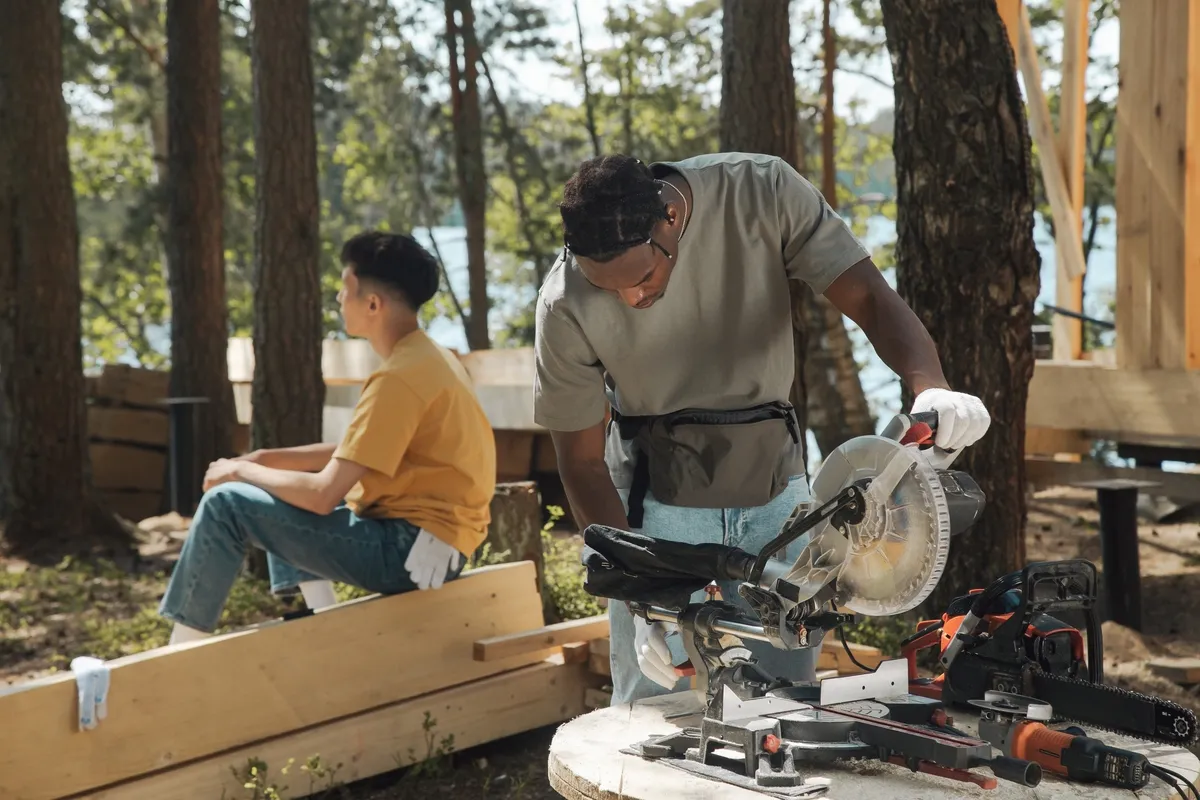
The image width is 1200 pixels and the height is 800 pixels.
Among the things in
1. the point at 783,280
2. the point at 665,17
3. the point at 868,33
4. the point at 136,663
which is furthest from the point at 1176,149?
the point at 665,17

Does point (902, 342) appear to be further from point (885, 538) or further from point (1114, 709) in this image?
point (1114, 709)

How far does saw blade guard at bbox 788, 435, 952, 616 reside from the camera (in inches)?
80.4

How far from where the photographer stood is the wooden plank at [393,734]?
402 cm

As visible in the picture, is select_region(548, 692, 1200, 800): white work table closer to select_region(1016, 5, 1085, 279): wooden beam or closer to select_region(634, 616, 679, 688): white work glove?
select_region(634, 616, 679, 688): white work glove

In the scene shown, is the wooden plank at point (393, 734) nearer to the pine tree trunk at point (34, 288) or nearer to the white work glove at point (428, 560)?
the white work glove at point (428, 560)

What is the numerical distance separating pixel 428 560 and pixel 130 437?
741cm

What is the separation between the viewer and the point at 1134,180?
21.3 feet

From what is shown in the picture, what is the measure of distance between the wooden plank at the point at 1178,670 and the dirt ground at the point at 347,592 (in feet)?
0.10

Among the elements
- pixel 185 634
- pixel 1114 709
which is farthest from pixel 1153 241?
pixel 185 634

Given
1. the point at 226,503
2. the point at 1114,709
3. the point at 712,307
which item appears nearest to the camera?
the point at 1114,709

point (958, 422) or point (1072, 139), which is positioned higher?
point (1072, 139)

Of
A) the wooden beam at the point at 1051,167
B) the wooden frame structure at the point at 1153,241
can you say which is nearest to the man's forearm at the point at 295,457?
the wooden frame structure at the point at 1153,241

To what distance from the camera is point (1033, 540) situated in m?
7.55

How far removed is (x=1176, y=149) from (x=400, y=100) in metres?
13.5
